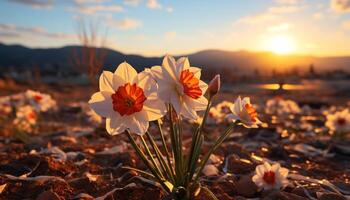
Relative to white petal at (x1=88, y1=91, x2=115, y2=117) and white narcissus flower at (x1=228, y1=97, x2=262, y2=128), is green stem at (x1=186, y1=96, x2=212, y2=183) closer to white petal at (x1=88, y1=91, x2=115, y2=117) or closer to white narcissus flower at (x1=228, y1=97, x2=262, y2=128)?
white narcissus flower at (x1=228, y1=97, x2=262, y2=128)

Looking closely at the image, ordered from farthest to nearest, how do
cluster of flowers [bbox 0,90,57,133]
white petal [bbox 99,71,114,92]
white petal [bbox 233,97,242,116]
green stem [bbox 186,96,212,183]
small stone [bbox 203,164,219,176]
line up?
cluster of flowers [bbox 0,90,57,133] < small stone [bbox 203,164,219,176] < white petal [bbox 233,97,242,116] < green stem [bbox 186,96,212,183] < white petal [bbox 99,71,114,92]

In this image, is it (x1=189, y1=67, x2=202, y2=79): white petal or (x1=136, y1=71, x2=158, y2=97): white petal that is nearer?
(x1=136, y1=71, x2=158, y2=97): white petal

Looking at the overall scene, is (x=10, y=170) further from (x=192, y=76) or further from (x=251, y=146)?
(x=251, y=146)

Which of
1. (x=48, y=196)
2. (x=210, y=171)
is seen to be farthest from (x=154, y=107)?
(x=210, y=171)

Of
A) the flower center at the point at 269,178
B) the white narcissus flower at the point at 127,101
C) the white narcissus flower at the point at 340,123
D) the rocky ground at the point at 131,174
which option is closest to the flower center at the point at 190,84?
the white narcissus flower at the point at 127,101

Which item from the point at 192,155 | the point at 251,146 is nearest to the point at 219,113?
the point at 251,146

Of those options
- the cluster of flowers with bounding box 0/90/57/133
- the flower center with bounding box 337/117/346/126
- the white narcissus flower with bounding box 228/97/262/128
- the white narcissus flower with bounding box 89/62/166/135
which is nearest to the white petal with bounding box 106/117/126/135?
the white narcissus flower with bounding box 89/62/166/135

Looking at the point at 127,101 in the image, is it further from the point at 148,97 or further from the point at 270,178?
the point at 270,178
